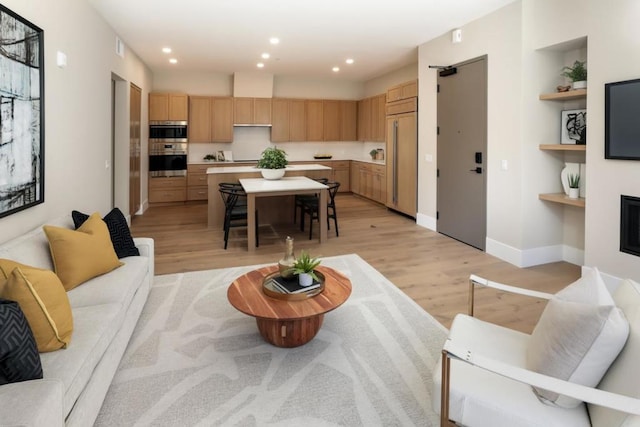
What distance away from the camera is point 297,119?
945cm

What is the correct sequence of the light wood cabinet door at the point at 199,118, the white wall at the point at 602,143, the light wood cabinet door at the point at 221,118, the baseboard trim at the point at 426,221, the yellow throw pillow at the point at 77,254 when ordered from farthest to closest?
1. the light wood cabinet door at the point at 221,118
2. the light wood cabinet door at the point at 199,118
3. the baseboard trim at the point at 426,221
4. the white wall at the point at 602,143
5. the yellow throw pillow at the point at 77,254

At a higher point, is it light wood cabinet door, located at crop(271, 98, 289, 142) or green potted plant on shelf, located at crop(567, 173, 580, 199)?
light wood cabinet door, located at crop(271, 98, 289, 142)

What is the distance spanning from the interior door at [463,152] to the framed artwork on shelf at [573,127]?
32.5 inches

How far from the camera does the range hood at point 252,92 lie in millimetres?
8852

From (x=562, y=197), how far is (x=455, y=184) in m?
1.47

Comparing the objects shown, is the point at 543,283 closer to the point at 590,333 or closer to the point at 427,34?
the point at 590,333

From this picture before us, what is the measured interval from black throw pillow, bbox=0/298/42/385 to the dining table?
134 inches

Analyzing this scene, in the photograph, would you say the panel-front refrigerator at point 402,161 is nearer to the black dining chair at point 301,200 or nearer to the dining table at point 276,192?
the black dining chair at point 301,200

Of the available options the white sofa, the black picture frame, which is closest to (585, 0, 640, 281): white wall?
the white sofa

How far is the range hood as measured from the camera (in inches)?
348

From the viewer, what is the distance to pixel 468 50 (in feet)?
16.5

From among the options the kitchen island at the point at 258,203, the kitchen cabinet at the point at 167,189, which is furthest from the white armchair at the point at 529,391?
the kitchen cabinet at the point at 167,189

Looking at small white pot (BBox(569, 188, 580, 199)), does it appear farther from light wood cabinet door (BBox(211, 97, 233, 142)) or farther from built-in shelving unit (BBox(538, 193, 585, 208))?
light wood cabinet door (BBox(211, 97, 233, 142))

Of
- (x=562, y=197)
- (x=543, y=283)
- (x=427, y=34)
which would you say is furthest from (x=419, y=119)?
(x=543, y=283)
